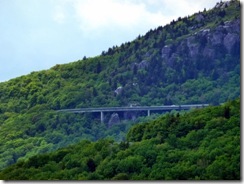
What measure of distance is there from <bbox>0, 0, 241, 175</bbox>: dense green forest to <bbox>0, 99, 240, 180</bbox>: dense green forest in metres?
1.16

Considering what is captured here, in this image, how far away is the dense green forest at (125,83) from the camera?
45.8 ft

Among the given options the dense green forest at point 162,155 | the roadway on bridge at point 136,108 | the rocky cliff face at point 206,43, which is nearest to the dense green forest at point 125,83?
the rocky cliff face at point 206,43

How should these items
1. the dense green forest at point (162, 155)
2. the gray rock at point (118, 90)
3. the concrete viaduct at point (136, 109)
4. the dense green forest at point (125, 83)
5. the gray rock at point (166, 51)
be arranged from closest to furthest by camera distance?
1. the dense green forest at point (162, 155)
2. the dense green forest at point (125, 83)
3. the concrete viaduct at point (136, 109)
4. the gray rock at point (118, 90)
5. the gray rock at point (166, 51)

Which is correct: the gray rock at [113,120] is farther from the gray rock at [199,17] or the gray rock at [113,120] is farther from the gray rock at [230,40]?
the gray rock at [199,17]

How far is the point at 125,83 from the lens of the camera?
16000mm

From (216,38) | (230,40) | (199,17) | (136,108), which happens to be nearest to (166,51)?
(216,38)

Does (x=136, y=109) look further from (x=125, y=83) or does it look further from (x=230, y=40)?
(x=230, y=40)

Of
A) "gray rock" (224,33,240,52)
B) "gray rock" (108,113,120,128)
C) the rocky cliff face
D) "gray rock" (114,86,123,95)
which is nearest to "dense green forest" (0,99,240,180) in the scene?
"gray rock" (108,113,120,128)

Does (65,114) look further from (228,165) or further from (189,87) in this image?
(228,165)

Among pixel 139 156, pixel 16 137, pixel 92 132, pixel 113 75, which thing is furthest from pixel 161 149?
pixel 113 75

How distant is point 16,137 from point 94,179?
3760 mm

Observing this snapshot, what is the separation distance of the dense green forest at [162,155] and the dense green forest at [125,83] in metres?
1.16

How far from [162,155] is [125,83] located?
5.00 m

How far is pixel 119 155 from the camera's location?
1142cm
